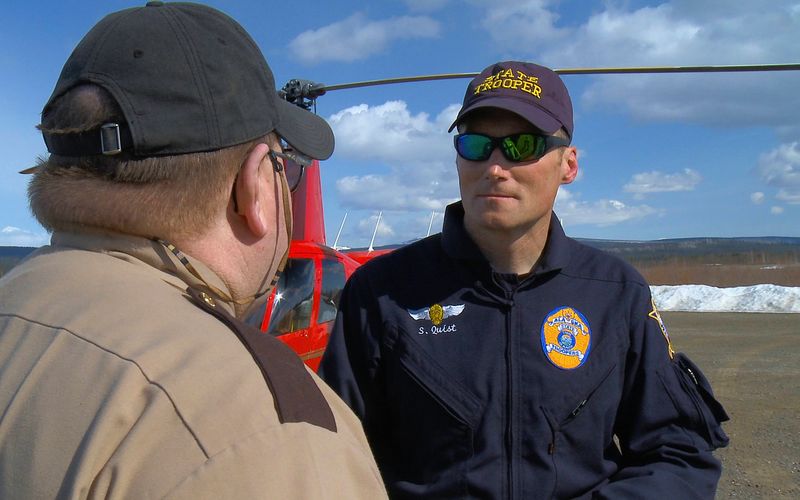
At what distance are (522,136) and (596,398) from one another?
0.92 m

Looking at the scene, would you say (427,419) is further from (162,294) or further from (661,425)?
(162,294)

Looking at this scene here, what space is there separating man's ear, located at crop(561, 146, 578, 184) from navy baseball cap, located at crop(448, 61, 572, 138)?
0.36ft

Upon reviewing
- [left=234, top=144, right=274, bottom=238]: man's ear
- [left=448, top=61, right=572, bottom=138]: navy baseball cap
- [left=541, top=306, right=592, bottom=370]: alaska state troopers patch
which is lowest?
[left=541, top=306, right=592, bottom=370]: alaska state troopers patch

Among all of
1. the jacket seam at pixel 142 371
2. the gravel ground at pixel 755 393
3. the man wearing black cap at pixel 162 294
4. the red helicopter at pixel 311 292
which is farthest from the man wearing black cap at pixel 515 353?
the gravel ground at pixel 755 393

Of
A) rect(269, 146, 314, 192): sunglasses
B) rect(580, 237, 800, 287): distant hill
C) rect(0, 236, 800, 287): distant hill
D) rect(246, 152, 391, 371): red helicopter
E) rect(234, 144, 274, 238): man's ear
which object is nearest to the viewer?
rect(234, 144, 274, 238): man's ear

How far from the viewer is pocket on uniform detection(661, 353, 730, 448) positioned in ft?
6.93

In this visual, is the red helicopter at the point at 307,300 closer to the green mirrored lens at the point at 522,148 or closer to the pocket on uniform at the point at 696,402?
the green mirrored lens at the point at 522,148

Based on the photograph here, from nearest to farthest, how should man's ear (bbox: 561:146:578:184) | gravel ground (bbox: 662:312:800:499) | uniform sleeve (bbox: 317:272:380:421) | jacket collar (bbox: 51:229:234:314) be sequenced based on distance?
jacket collar (bbox: 51:229:234:314), uniform sleeve (bbox: 317:272:380:421), man's ear (bbox: 561:146:578:184), gravel ground (bbox: 662:312:800:499)

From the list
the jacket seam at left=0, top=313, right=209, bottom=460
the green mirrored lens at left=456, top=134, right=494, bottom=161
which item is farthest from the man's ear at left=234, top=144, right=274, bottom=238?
the green mirrored lens at left=456, top=134, right=494, bottom=161

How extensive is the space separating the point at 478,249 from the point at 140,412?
63.5 inches

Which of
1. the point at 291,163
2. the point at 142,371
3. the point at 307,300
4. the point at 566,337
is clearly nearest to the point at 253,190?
the point at 291,163

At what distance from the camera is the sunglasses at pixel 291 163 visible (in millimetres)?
1326

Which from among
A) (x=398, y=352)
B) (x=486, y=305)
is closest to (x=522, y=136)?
(x=486, y=305)

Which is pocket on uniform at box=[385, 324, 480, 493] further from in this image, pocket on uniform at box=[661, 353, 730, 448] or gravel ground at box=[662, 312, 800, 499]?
gravel ground at box=[662, 312, 800, 499]
